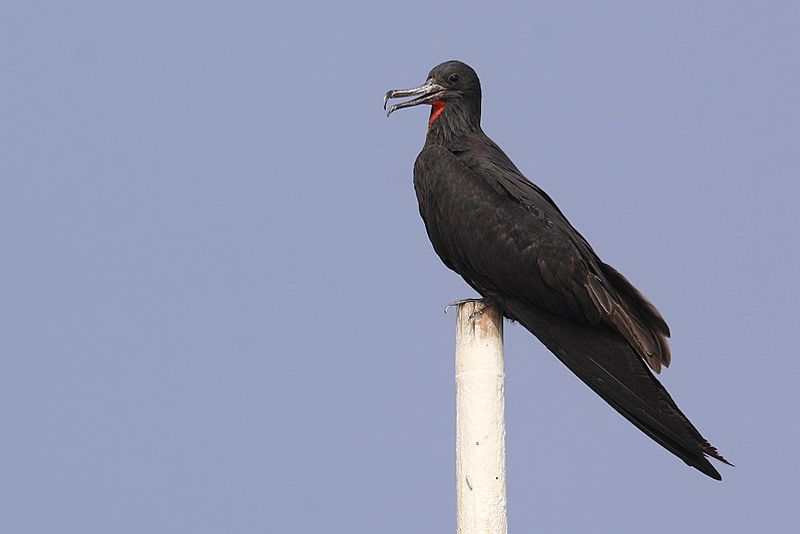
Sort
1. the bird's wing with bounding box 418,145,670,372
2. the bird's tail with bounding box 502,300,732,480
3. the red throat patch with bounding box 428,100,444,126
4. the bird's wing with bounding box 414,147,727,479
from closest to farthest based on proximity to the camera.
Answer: the bird's tail with bounding box 502,300,732,480 → the bird's wing with bounding box 414,147,727,479 → the bird's wing with bounding box 418,145,670,372 → the red throat patch with bounding box 428,100,444,126

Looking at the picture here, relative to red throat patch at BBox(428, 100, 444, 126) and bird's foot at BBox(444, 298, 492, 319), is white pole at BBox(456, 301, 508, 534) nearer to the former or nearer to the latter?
bird's foot at BBox(444, 298, 492, 319)

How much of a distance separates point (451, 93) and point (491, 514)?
3153 millimetres

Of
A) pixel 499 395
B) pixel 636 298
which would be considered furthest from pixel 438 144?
pixel 499 395

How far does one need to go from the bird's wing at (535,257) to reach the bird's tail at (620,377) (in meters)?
0.07

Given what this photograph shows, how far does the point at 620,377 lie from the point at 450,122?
2.16 metres

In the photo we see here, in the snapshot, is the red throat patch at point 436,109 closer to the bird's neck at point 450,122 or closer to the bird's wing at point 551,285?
the bird's neck at point 450,122

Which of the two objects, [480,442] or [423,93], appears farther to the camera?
[423,93]

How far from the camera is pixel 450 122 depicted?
26.0 ft

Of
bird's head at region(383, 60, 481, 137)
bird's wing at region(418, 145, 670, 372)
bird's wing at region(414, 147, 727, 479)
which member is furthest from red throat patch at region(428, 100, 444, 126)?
bird's wing at region(418, 145, 670, 372)

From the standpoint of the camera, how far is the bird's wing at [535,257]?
6.88 metres

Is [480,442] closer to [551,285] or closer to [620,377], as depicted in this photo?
Result: [620,377]

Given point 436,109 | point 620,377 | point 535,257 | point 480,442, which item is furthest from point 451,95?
point 480,442

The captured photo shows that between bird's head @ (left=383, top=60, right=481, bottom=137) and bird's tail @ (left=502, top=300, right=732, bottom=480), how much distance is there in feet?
5.02

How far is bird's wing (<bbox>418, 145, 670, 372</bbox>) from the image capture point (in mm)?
6875
